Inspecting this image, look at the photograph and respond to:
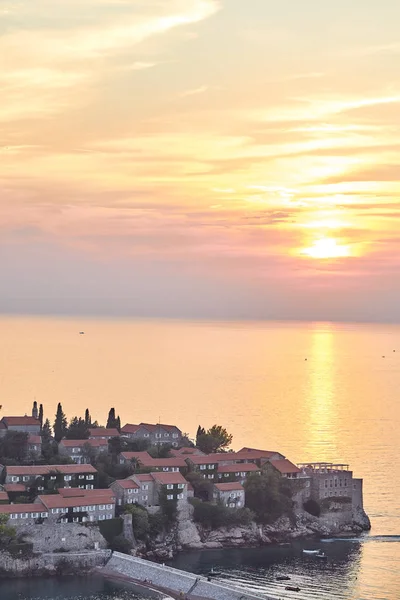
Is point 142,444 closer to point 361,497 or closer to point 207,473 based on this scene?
point 207,473

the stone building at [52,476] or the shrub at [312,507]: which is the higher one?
the stone building at [52,476]

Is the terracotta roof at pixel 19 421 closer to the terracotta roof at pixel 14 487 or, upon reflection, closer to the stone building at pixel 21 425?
the stone building at pixel 21 425

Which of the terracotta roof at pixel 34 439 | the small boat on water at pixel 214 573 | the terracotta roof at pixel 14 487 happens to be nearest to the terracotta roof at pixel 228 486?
the small boat on water at pixel 214 573

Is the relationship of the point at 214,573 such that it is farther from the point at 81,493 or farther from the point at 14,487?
the point at 14,487

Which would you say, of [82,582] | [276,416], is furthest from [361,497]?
[276,416]

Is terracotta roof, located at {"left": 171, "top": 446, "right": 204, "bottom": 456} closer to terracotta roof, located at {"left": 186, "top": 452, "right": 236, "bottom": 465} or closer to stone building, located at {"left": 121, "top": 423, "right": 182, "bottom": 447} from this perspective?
terracotta roof, located at {"left": 186, "top": 452, "right": 236, "bottom": 465}
